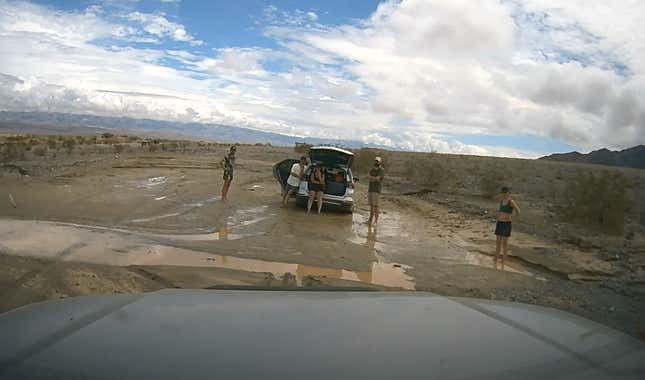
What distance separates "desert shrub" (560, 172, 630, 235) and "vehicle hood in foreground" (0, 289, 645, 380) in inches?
583

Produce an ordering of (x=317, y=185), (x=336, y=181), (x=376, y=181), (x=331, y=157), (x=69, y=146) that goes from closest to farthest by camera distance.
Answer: (x=376, y=181)
(x=317, y=185)
(x=336, y=181)
(x=331, y=157)
(x=69, y=146)

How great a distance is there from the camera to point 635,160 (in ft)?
319

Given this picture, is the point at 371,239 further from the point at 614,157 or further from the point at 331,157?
the point at 614,157

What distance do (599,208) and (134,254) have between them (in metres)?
13.7

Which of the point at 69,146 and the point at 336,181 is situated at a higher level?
the point at 336,181

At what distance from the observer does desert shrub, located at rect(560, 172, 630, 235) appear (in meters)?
15.6

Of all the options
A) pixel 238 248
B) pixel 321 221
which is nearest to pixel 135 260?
pixel 238 248

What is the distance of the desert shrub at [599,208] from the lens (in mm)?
15578

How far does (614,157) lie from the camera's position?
102m

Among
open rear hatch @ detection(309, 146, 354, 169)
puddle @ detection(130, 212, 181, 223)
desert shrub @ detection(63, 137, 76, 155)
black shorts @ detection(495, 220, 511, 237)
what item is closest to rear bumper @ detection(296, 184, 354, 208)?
open rear hatch @ detection(309, 146, 354, 169)

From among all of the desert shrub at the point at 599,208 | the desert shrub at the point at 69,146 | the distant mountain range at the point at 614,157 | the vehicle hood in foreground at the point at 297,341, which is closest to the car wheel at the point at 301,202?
the desert shrub at the point at 599,208

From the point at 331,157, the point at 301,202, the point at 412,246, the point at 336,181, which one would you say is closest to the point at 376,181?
the point at 336,181

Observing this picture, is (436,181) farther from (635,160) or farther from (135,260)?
(635,160)

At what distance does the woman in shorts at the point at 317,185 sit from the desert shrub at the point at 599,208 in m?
7.84
